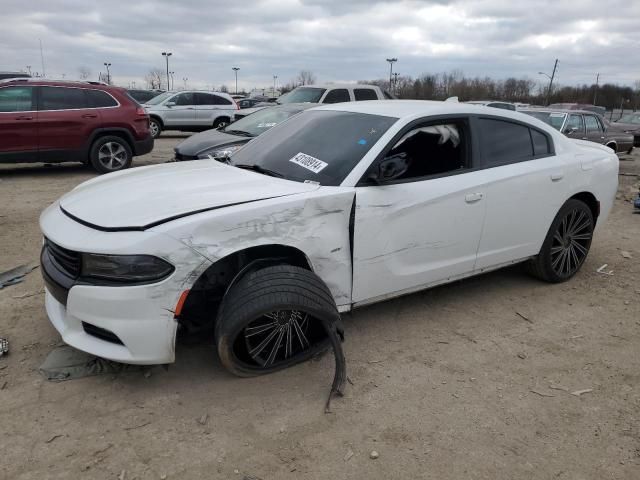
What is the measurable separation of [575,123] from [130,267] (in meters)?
12.4

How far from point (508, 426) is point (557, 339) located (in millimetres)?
1253

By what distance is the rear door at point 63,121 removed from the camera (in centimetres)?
925

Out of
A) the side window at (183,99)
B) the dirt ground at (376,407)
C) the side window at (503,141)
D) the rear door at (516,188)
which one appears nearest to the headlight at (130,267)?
the dirt ground at (376,407)

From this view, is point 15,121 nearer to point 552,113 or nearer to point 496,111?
point 496,111

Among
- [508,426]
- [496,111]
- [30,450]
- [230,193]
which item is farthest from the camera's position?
[496,111]

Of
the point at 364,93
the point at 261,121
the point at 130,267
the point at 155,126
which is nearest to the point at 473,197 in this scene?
the point at 130,267

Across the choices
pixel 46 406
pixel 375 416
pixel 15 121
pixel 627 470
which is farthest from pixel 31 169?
pixel 627 470

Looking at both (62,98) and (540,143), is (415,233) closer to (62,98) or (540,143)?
(540,143)

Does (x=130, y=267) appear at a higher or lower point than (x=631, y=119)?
lower

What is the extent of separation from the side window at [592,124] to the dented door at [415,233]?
35.2ft

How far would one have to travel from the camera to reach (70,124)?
943 cm

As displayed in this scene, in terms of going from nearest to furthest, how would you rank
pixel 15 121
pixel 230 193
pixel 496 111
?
pixel 230 193 < pixel 496 111 < pixel 15 121

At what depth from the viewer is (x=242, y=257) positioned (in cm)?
317

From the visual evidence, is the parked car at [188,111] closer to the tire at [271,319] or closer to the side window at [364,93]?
the side window at [364,93]
